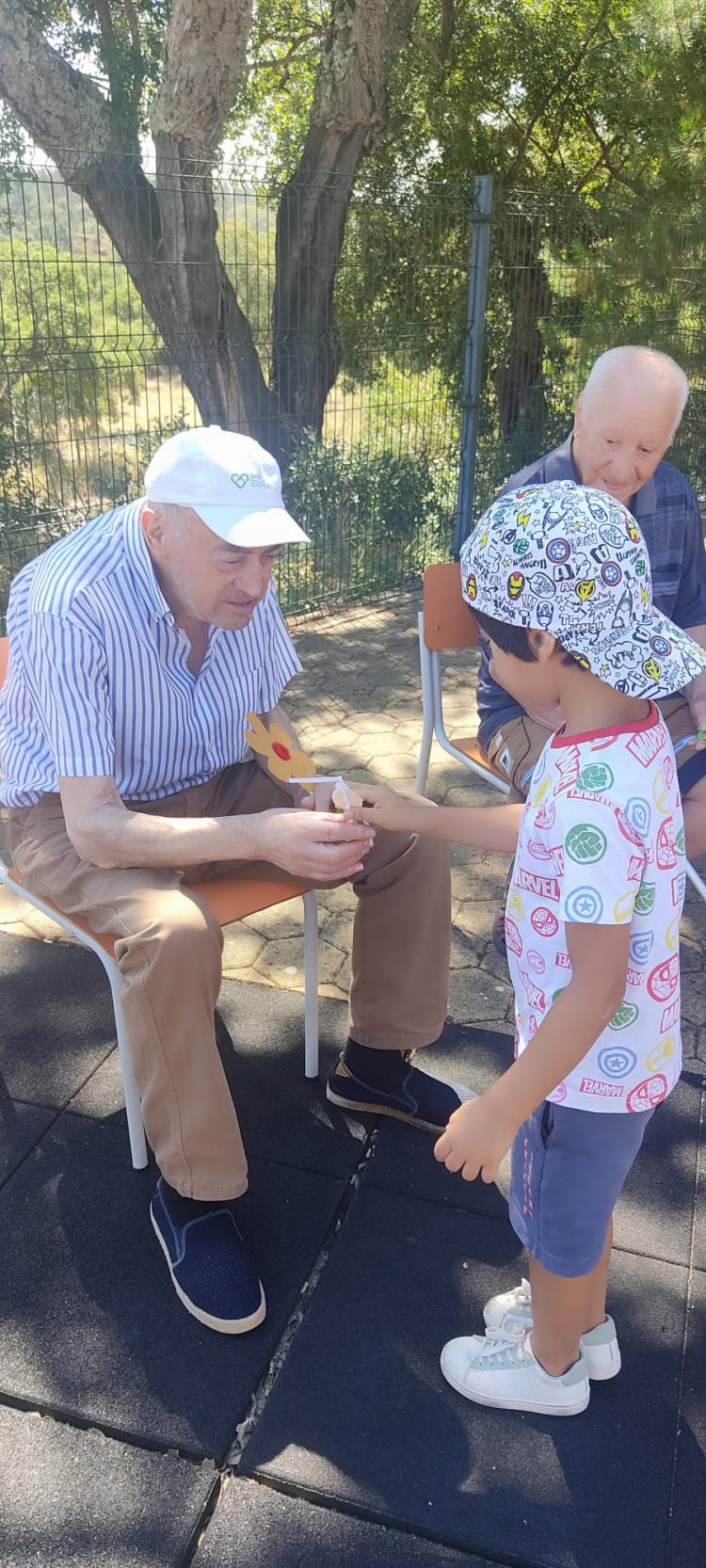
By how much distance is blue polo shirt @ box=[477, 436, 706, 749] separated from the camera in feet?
9.51

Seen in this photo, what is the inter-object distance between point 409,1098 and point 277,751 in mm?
818

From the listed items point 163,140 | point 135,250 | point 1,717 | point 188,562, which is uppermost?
point 163,140

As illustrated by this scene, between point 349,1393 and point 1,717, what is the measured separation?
4.70ft

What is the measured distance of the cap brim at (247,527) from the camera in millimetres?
2000

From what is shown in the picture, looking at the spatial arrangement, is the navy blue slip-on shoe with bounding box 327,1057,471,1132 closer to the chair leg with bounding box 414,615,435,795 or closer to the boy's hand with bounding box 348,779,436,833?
the boy's hand with bounding box 348,779,436,833

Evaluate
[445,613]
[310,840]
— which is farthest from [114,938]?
[445,613]

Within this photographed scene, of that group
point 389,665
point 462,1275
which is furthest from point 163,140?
point 462,1275

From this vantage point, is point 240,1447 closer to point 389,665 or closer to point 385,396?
point 389,665

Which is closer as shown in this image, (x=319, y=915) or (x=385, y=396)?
(x=319, y=915)

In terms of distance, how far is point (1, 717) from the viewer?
7.82 feet

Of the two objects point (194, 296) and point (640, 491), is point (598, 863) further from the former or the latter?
point (194, 296)

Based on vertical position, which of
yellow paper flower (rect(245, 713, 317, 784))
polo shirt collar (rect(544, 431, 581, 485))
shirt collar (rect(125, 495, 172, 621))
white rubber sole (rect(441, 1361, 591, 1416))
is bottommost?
white rubber sole (rect(441, 1361, 591, 1416))

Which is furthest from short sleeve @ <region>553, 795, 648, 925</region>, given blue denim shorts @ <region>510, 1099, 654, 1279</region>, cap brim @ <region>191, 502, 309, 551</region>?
cap brim @ <region>191, 502, 309, 551</region>

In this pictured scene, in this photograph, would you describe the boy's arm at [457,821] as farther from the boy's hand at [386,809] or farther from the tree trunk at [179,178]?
the tree trunk at [179,178]
